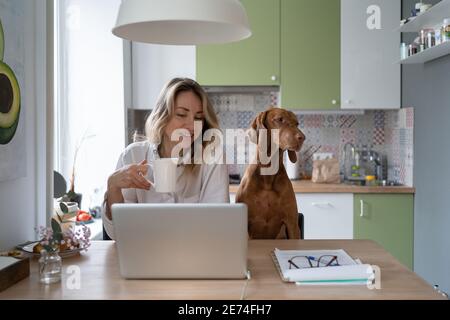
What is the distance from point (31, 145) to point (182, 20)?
759 mm

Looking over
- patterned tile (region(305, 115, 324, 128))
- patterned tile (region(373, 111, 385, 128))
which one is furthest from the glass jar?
patterned tile (region(373, 111, 385, 128))

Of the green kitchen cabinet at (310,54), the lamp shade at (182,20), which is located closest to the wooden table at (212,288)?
the lamp shade at (182,20)

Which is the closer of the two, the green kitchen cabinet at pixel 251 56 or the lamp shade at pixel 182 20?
the lamp shade at pixel 182 20

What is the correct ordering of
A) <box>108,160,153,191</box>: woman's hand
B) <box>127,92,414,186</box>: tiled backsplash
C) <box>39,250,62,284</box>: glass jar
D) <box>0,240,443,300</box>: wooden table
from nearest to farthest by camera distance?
<box>0,240,443,300</box>: wooden table < <box>39,250,62,284</box>: glass jar < <box>108,160,153,191</box>: woman's hand < <box>127,92,414,186</box>: tiled backsplash

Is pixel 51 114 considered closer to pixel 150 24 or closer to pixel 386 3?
pixel 150 24

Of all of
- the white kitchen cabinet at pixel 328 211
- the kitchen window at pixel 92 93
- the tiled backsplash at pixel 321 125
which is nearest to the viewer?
the kitchen window at pixel 92 93

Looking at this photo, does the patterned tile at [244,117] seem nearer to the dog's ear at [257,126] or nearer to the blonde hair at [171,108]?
the dog's ear at [257,126]

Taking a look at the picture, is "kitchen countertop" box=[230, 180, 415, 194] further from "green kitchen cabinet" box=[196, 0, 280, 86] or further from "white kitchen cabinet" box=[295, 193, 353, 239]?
"green kitchen cabinet" box=[196, 0, 280, 86]

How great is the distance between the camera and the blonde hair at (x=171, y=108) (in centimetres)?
195

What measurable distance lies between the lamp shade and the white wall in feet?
1.51

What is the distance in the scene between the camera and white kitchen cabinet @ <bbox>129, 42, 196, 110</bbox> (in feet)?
11.2

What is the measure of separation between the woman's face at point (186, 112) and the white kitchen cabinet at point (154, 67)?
4.92 ft
